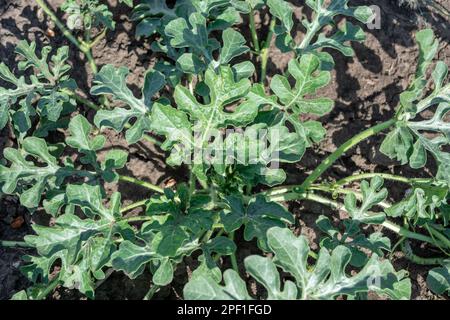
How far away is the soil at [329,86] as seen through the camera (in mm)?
3152

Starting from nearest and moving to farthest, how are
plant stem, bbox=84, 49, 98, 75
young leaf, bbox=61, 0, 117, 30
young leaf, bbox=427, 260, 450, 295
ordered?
young leaf, bbox=427, 260, 450, 295, young leaf, bbox=61, 0, 117, 30, plant stem, bbox=84, 49, 98, 75

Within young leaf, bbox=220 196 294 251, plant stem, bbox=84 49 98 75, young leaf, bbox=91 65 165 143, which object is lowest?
young leaf, bbox=220 196 294 251

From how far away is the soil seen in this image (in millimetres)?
3152

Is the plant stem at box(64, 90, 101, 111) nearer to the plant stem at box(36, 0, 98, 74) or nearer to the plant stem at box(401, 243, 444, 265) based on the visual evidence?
the plant stem at box(36, 0, 98, 74)

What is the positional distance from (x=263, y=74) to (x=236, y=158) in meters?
1.04

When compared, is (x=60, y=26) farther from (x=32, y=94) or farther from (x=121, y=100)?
(x=121, y=100)

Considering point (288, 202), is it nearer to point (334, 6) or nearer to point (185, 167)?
point (185, 167)

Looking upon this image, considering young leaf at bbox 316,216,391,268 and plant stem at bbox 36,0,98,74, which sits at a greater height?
plant stem at bbox 36,0,98,74

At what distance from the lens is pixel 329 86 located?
3.36 m

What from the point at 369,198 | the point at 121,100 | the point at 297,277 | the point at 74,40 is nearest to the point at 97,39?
the point at 74,40

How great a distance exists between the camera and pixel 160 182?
3.21 m

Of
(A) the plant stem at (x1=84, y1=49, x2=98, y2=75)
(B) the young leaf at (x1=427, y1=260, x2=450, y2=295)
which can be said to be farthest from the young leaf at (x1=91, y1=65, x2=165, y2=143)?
(B) the young leaf at (x1=427, y1=260, x2=450, y2=295)

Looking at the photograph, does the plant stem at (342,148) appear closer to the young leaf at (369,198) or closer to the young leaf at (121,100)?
the young leaf at (369,198)
